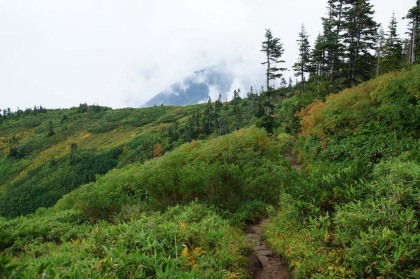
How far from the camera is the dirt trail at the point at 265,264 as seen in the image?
6914 mm

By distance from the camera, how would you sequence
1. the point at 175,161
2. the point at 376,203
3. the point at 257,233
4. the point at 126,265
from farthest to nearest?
the point at 175,161, the point at 257,233, the point at 376,203, the point at 126,265

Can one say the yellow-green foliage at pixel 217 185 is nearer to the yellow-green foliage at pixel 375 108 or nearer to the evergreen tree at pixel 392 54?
the yellow-green foliage at pixel 375 108

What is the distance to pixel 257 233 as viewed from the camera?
9.85 metres

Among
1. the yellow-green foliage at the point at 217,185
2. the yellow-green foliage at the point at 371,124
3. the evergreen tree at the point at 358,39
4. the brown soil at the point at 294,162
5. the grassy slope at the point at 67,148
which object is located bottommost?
the grassy slope at the point at 67,148

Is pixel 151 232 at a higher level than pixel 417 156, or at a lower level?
lower

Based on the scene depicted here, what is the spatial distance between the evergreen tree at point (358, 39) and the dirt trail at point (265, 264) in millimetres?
24200

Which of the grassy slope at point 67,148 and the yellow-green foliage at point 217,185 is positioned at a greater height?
the yellow-green foliage at point 217,185

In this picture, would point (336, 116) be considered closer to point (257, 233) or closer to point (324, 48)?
point (257, 233)

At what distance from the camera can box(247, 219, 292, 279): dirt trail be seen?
691 cm

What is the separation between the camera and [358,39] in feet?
94.5

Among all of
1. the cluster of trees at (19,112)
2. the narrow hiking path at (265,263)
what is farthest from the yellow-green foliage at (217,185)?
the cluster of trees at (19,112)

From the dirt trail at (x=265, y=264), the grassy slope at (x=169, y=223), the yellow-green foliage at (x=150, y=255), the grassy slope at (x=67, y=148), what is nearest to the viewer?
the yellow-green foliage at (x=150, y=255)

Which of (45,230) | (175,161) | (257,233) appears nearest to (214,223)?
(257,233)

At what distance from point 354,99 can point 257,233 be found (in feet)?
37.4
